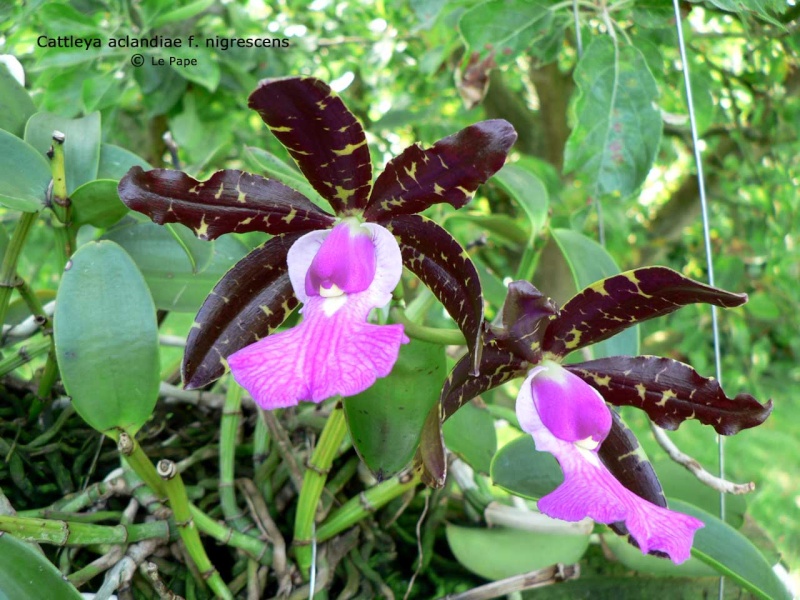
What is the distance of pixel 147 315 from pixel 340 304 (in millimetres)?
149

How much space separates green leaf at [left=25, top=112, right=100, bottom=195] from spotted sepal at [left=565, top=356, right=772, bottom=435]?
17.0 inches

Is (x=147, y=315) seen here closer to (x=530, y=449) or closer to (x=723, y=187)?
(x=530, y=449)

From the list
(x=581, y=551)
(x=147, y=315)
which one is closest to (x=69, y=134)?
(x=147, y=315)

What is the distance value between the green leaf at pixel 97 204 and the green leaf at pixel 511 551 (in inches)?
16.4

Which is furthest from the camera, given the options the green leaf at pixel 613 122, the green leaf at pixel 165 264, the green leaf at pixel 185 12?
the green leaf at pixel 185 12

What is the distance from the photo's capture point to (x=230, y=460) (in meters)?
0.62

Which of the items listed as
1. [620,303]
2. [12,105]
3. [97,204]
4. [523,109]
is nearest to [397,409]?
[620,303]

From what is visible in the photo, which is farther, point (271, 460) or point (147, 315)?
point (271, 460)

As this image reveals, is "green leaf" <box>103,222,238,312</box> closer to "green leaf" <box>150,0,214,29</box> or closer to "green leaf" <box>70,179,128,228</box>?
"green leaf" <box>70,179,128,228</box>

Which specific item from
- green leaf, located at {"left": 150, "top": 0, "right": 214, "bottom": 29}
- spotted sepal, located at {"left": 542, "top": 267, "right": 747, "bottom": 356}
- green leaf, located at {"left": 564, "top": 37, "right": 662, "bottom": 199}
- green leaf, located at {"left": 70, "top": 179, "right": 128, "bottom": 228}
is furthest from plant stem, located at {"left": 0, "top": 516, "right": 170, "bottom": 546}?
green leaf, located at {"left": 150, "top": 0, "right": 214, "bottom": 29}

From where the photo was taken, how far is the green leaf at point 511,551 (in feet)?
2.06

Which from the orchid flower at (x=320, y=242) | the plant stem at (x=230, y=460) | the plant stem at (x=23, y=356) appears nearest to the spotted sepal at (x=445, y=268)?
the orchid flower at (x=320, y=242)

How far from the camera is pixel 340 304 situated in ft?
1.55

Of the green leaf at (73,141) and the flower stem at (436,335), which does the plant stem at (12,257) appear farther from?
the flower stem at (436,335)
